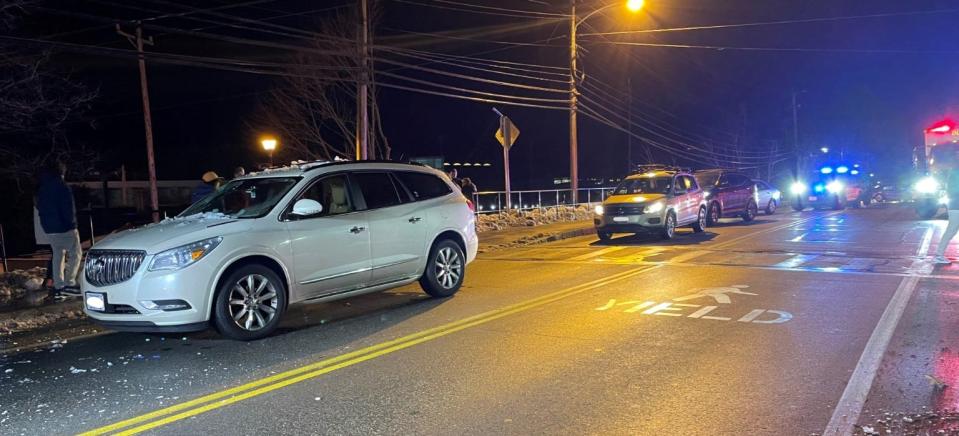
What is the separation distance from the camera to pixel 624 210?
16.3m

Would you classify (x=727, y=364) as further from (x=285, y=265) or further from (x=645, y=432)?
(x=285, y=265)

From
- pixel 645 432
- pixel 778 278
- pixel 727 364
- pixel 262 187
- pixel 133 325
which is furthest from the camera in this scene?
pixel 778 278

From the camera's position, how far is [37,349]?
6.66 m

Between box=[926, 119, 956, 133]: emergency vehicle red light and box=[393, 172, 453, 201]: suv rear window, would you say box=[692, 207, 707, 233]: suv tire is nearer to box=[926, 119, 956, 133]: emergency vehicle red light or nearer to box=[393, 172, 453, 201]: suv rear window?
box=[926, 119, 956, 133]: emergency vehicle red light

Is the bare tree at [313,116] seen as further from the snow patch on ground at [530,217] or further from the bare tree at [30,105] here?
the bare tree at [30,105]

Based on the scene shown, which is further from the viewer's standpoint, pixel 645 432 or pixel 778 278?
pixel 778 278

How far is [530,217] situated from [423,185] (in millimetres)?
14120

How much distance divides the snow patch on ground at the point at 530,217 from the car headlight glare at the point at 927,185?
10993mm

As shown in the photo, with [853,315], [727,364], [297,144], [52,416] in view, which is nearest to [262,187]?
[52,416]

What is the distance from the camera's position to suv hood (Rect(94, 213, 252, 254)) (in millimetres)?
6262

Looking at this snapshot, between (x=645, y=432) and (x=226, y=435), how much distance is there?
2.59m

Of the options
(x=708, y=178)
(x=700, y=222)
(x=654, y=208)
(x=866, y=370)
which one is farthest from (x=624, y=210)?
(x=866, y=370)

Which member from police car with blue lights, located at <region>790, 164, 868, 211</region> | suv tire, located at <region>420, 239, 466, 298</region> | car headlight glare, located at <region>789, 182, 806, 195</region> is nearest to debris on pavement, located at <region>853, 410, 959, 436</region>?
suv tire, located at <region>420, 239, 466, 298</region>

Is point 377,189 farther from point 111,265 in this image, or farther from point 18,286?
point 18,286
